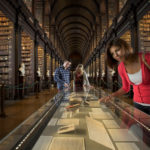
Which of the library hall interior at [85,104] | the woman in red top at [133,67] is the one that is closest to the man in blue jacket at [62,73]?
the library hall interior at [85,104]

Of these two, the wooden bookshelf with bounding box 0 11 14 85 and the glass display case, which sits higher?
the wooden bookshelf with bounding box 0 11 14 85

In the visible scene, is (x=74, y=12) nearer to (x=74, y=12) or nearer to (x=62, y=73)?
(x=74, y=12)

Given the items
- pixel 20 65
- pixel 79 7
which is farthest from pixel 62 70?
pixel 79 7

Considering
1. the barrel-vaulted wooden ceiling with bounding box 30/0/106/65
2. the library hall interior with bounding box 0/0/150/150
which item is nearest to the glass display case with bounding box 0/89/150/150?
the library hall interior with bounding box 0/0/150/150

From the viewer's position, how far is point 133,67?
1.44 m

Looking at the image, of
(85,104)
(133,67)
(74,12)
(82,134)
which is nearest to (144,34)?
(85,104)

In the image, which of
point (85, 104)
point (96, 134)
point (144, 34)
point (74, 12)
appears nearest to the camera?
point (96, 134)

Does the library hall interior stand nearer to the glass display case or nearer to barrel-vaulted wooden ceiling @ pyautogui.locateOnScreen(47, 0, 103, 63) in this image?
the glass display case

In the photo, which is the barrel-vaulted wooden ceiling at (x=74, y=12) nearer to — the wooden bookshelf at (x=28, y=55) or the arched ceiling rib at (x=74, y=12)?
the arched ceiling rib at (x=74, y=12)

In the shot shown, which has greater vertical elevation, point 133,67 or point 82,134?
point 133,67

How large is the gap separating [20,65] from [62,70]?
11.8 ft

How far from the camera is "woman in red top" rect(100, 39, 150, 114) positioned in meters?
1.38

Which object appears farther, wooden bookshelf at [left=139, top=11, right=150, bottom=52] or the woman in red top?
wooden bookshelf at [left=139, top=11, right=150, bottom=52]

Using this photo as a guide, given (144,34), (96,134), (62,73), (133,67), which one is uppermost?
(144,34)
